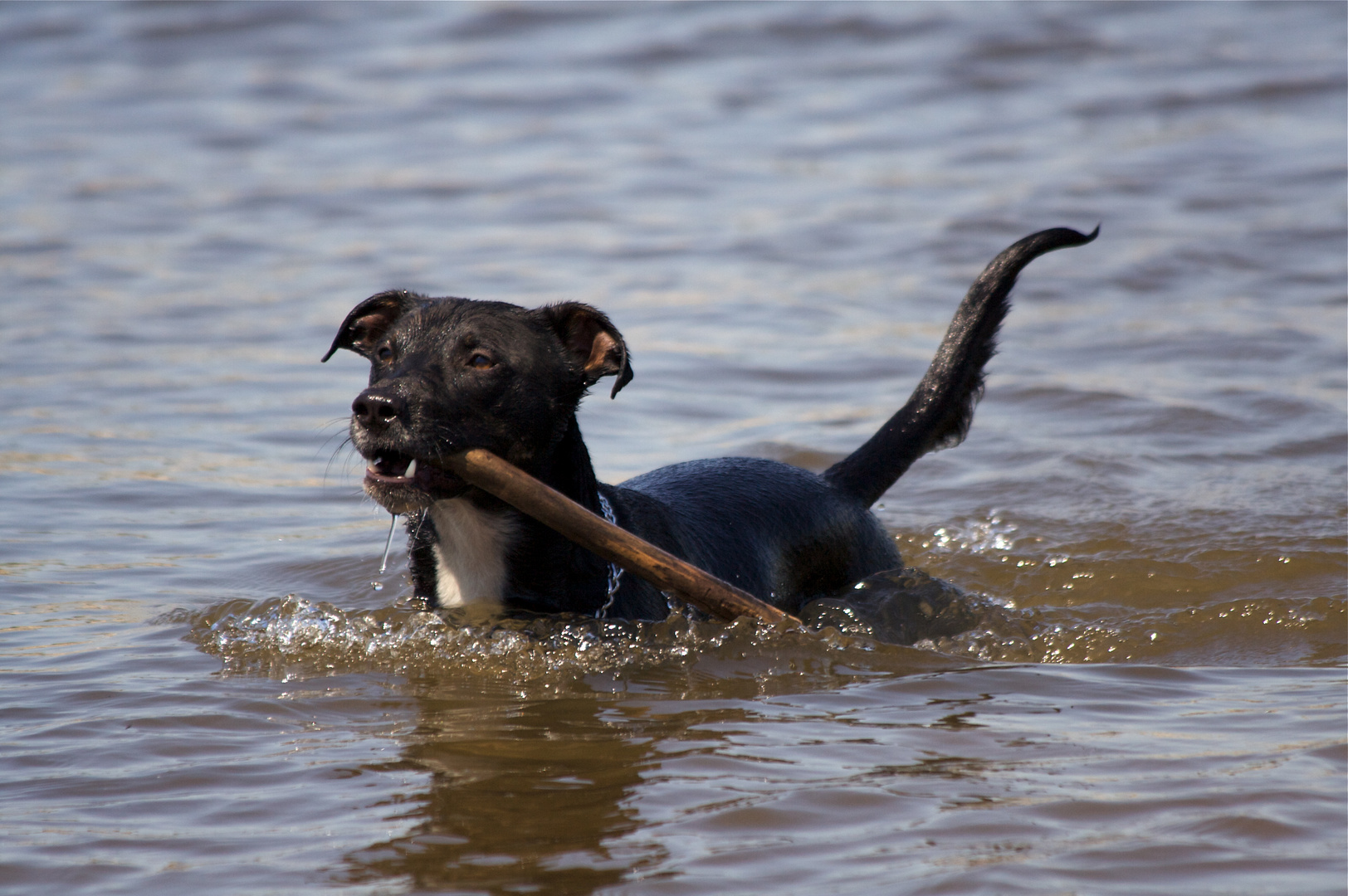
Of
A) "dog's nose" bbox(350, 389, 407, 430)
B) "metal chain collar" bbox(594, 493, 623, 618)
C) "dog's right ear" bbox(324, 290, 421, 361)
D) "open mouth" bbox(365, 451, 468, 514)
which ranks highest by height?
"dog's right ear" bbox(324, 290, 421, 361)

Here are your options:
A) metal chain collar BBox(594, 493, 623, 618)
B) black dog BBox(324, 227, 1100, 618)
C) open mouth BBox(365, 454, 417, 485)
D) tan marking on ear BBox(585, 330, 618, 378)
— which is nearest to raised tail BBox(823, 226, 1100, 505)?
black dog BBox(324, 227, 1100, 618)

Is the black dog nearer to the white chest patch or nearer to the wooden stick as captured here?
the white chest patch

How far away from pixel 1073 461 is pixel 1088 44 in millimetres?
13671

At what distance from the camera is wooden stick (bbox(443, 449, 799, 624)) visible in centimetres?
479

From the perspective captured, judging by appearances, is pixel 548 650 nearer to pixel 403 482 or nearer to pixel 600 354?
pixel 403 482

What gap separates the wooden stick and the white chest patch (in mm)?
381

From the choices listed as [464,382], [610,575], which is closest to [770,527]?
[610,575]

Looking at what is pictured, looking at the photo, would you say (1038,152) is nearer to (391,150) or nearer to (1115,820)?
(391,150)

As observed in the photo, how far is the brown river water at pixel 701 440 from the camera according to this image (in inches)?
158

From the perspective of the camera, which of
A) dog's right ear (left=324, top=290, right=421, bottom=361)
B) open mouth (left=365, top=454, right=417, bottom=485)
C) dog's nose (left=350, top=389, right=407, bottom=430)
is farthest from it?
dog's right ear (left=324, top=290, right=421, bottom=361)

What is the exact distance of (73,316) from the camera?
37.1 ft

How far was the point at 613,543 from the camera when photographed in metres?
4.82

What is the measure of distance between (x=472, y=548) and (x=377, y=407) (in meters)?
0.78

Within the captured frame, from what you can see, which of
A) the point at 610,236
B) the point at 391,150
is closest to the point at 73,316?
the point at 610,236
